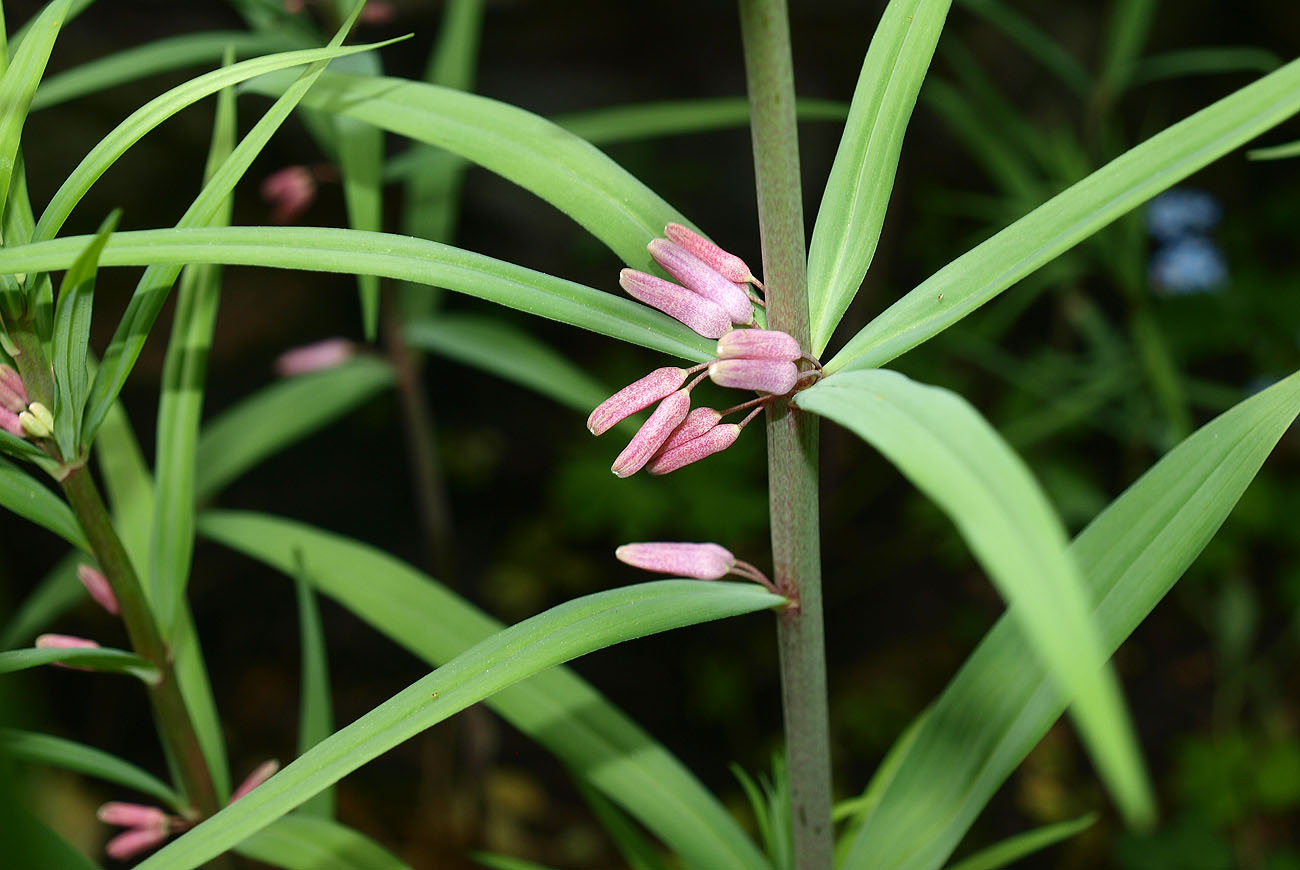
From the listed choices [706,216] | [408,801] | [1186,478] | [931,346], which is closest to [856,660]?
[931,346]

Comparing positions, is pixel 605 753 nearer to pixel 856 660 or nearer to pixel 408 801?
pixel 408 801

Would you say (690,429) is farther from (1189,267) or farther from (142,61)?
(1189,267)

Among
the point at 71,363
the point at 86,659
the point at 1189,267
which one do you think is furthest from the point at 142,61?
the point at 1189,267

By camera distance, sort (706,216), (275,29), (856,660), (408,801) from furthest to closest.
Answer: (706,216), (856,660), (408,801), (275,29)

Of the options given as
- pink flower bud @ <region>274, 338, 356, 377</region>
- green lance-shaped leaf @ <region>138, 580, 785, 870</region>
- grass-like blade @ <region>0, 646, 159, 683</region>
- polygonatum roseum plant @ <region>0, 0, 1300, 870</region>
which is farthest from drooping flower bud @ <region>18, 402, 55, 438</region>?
pink flower bud @ <region>274, 338, 356, 377</region>

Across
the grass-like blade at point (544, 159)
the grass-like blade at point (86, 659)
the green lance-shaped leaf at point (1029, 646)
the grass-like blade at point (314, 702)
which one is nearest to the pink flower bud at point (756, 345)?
the grass-like blade at point (544, 159)

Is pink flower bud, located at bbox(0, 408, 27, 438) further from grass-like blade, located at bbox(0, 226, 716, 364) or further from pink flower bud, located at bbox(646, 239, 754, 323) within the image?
pink flower bud, located at bbox(646, 239, 754, 323)
